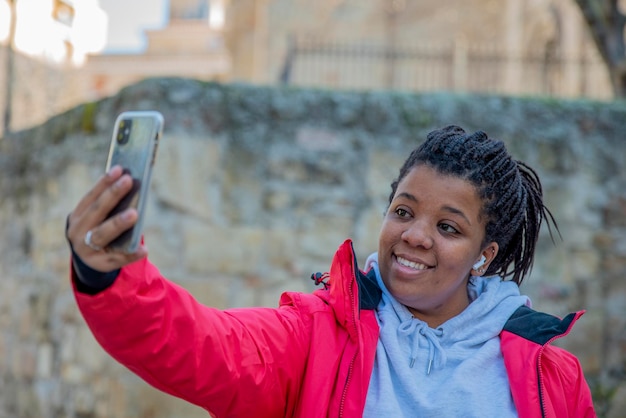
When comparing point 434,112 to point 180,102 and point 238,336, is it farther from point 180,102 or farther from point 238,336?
point 238,336

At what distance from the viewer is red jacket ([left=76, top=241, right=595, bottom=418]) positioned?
1189 mm

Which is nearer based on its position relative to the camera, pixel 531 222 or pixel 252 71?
pixel 531 222

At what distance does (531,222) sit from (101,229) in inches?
47.7

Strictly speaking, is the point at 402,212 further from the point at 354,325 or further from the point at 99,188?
the point at 99,188

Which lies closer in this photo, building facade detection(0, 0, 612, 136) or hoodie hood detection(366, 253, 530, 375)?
hoodie hood detection(366, 253, 530, 375)

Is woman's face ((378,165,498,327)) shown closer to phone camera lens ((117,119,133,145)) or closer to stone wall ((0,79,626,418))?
phone camera lens ((117,119,133,145))

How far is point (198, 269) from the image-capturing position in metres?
3.46

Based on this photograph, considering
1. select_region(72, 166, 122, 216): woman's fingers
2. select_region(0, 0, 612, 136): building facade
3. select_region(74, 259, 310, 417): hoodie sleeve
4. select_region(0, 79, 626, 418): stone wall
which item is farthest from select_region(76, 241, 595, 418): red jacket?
select_region(0, 0, 612, 136): building facade

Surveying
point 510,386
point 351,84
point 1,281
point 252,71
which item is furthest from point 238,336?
point 252,71

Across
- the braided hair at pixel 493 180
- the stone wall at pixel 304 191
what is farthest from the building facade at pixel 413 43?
the braided hair at pixel 493 180

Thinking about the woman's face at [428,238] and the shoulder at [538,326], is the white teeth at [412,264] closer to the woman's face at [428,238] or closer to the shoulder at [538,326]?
the woman's face at [428,238]

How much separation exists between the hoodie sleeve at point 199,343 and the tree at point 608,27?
4.17 m

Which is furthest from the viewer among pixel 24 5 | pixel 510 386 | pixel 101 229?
pixel 24 5

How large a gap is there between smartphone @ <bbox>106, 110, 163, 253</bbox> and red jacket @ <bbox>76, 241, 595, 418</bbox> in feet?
0.28
